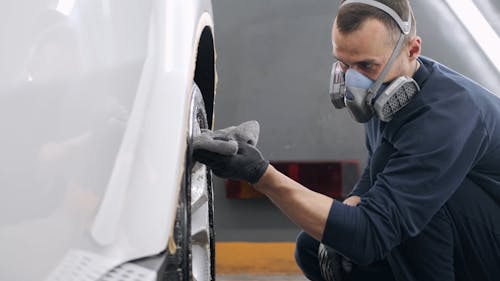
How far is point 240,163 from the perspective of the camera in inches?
53.7

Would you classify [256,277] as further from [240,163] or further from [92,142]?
[92,142]

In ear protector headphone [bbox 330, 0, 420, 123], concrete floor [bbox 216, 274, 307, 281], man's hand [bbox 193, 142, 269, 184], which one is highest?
ear protector headphone [bbox 330, 0, 420, 123]

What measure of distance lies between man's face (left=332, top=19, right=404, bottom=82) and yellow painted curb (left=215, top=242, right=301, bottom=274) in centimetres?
144

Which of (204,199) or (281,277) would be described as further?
(281,277)

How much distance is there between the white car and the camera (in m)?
0.87

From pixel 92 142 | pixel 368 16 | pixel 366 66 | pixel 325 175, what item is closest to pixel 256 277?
pixel 325 175

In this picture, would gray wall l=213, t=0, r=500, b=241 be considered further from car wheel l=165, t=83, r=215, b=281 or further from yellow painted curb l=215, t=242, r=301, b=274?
car wheel l=165, t=83, r=215, b=281

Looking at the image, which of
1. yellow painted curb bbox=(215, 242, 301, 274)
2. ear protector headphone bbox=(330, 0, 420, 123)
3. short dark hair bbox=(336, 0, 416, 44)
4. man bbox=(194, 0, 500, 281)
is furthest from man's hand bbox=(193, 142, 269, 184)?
yellow painted curb bbox=(215, 242, 301, 274)

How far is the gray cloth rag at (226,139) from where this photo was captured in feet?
4.00

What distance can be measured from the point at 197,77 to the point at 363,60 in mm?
495

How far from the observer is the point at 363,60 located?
62.2 inches

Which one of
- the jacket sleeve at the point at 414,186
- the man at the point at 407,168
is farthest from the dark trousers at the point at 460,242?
the jacket sleeve at the point at 414,186

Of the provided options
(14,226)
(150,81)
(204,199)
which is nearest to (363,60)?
(204,199)

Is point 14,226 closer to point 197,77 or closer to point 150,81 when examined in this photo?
point 150,81
